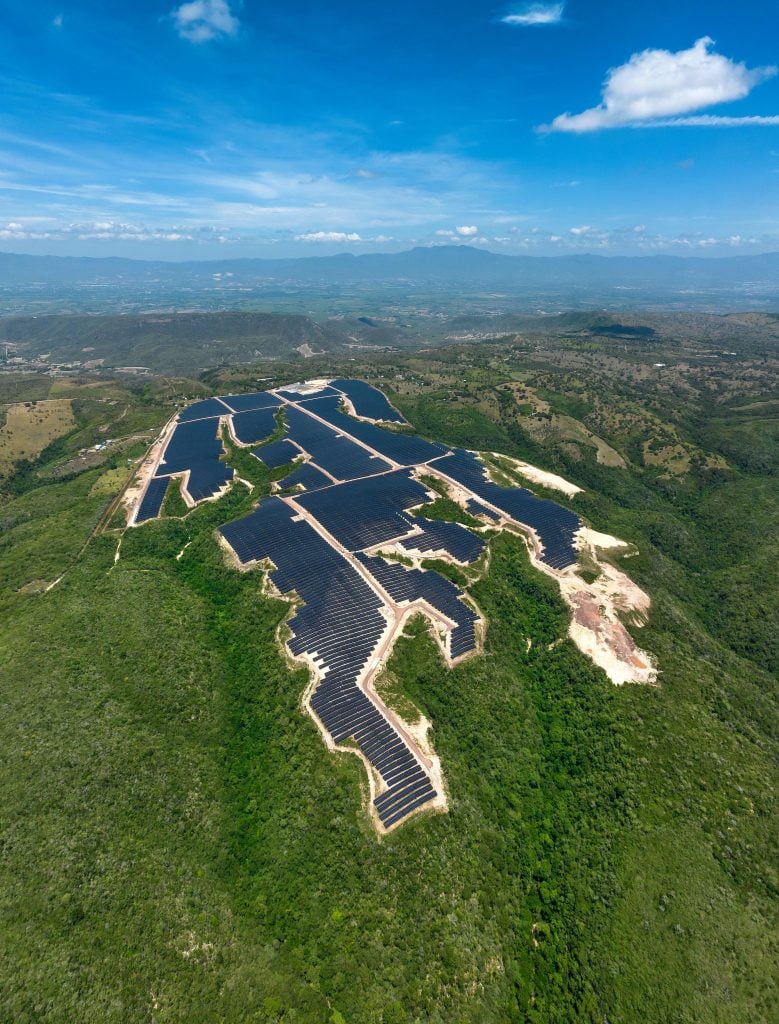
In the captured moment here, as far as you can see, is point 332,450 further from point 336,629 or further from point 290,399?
point 336,629

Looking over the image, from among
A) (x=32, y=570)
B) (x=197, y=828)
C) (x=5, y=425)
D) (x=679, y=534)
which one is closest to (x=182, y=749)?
(x=197, y=828)

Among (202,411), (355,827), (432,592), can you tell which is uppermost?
(202,411)

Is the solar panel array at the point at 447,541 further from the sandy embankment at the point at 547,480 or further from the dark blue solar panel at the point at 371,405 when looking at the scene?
the dark blue solar panel at the point at 371,405

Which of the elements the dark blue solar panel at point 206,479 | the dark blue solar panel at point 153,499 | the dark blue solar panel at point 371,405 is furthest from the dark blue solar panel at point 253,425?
the dark blue solar panel at point 371,405

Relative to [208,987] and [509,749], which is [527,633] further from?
[208,987]

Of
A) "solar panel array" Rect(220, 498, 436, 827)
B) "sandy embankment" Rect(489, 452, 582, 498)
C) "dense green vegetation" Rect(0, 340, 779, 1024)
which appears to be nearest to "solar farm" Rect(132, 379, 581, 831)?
"solar panel array" Rect(220, 498, 436, 827)

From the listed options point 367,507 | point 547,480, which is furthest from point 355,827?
point 547,480

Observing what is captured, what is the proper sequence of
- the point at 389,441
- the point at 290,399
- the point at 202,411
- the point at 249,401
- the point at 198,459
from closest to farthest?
the point at 198,459, the point at 389,441, the point at 202,411, the point at 249,401, the point at 290,399
